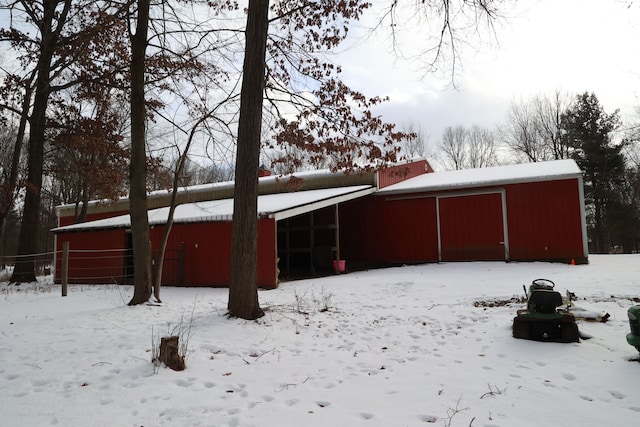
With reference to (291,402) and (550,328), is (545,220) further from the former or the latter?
(291,402)

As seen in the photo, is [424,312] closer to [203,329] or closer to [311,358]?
[311,358]

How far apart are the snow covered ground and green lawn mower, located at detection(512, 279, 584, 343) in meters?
0.15

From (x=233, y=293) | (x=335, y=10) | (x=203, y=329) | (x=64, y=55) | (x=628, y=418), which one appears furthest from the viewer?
(x=64, y=55)

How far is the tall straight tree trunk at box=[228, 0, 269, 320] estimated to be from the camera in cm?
652

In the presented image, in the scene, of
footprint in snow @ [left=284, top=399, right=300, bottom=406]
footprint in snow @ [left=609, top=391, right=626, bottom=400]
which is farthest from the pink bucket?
footprint in snow @ [left=609, top=391, right=626, bottom=400]

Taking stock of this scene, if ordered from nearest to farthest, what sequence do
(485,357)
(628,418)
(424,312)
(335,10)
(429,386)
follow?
1. (628,418)
2. (429,386)
3. (485,357)
4. (424,312)
5. (335,10)

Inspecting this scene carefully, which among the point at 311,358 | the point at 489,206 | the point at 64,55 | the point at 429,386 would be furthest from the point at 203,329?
the point at 489,206

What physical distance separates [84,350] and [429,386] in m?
4.03

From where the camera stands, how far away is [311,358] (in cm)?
477

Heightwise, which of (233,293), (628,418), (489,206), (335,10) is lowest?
(628,418)

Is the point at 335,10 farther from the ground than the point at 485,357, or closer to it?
farther from the ground

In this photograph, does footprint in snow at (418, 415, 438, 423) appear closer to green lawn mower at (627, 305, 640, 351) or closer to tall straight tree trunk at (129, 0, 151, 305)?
green lawn mower at (627, 305, 640, 351)

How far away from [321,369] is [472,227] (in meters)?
12.1

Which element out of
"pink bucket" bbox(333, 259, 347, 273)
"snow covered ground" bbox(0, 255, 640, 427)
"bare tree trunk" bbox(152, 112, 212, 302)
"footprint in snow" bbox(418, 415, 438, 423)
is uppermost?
"bare tree trunk" bbox(152, 112, 212, 302)
